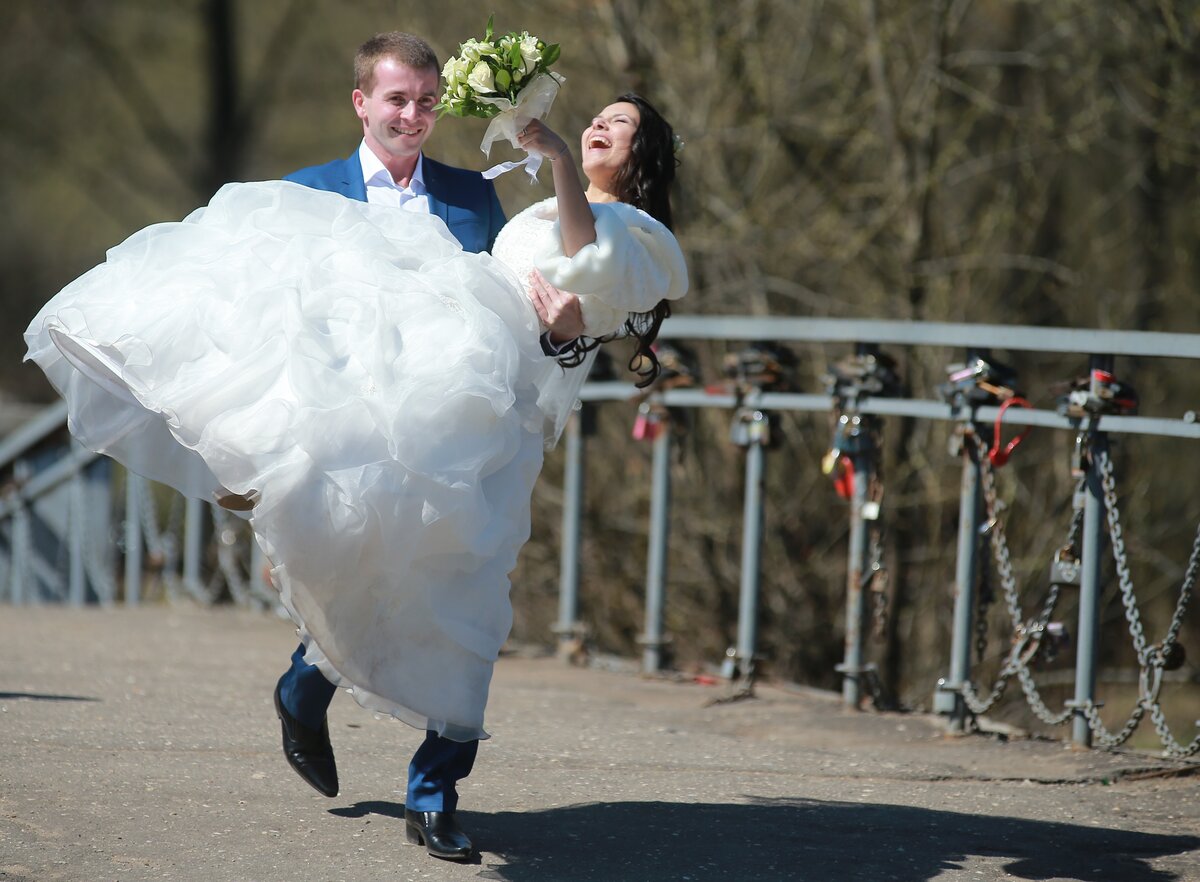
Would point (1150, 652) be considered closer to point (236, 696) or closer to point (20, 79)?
point (236, 696)

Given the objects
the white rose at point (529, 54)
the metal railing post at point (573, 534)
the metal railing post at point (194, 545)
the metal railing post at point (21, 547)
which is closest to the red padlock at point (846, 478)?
the metal railing post at point (573, 534)

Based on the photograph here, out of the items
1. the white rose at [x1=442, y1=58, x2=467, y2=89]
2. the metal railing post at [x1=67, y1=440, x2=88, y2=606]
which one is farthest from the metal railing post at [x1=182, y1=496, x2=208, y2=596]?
the white rose at [x1=442, y1=58, x2=467, y2=89]

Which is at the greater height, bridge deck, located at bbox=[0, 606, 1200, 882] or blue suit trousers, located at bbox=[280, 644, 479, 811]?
blue suit trousers, located at bbox=[280, 644, 479, 811]

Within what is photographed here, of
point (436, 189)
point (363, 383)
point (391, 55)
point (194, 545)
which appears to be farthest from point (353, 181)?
point (194, 545)

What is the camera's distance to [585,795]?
4543mm

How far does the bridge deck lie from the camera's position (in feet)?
12.6

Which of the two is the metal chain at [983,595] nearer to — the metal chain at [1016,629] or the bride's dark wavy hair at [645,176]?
the metal chain at [1016,629]

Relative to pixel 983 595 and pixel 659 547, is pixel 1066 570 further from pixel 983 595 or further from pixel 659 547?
pixel 659 547

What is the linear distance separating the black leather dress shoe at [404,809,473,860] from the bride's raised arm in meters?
1.42

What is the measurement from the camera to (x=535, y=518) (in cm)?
1037

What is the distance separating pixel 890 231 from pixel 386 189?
5874 millimetres

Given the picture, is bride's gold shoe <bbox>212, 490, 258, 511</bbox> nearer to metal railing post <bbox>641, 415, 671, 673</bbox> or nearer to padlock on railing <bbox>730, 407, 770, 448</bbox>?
padlock on railing <bbox>730, 407, 770, 448</bbox>

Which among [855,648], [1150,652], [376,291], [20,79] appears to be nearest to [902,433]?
[855,648]

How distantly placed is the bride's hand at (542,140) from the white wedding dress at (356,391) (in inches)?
7.6
